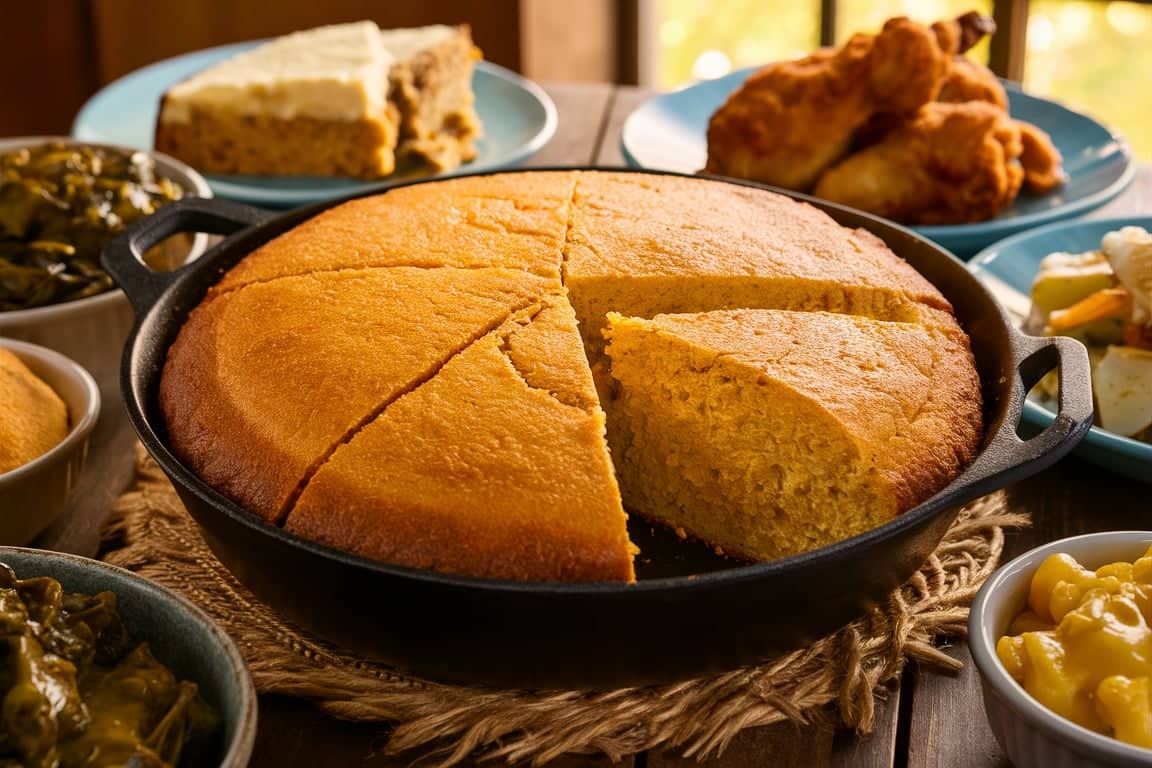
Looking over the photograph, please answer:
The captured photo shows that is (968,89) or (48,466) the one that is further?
(968,89)

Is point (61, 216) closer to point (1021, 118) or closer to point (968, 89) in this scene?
point (968, 89)

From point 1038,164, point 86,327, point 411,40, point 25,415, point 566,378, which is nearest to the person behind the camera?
point 566,378

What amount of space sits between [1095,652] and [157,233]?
1675 millimetres

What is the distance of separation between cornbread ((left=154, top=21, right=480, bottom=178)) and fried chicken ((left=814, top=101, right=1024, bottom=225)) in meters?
1.20

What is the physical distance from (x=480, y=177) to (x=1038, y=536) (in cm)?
119

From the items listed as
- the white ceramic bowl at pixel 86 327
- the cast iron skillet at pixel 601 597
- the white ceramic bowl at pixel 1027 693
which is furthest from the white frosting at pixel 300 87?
the white ceramic bowl at pixel 1027 693

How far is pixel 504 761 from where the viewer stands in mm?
1577

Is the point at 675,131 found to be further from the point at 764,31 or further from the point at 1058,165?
the point at 764,31

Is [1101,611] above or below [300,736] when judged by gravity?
above

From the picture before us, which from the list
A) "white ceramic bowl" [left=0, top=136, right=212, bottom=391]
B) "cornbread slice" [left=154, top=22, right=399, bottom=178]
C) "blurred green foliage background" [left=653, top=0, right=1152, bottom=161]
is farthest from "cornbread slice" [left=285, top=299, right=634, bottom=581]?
"blurred green foliage background" [left=653, top=0, right=1152, bottom=161]

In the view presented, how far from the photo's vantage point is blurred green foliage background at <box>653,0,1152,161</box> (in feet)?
18.9

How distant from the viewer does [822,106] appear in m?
2.91

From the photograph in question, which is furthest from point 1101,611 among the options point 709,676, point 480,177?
point 480,177

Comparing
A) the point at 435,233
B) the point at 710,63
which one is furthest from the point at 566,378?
the point at 710,63
